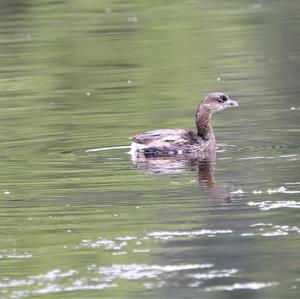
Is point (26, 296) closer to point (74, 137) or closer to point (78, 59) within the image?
point (74, 137)

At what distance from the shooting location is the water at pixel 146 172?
9320mm

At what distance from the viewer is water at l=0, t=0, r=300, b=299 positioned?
932 centimetres

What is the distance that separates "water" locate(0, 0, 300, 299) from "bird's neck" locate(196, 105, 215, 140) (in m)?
0.30

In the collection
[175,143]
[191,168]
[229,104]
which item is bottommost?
[191,168]

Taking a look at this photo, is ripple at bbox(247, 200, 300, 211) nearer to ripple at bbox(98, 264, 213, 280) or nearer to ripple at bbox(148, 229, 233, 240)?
ripple at bbox(148, 229, 233, 240)

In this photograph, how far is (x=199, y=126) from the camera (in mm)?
15250

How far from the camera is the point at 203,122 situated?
50.0ft

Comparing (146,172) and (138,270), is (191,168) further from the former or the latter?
(138,270)

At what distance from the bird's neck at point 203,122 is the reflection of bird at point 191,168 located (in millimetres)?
632

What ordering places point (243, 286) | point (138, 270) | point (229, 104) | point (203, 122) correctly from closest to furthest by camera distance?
1. point (243, 286)
2. point (138, 270)
3. point (203, 122)
4. point (229, 104)

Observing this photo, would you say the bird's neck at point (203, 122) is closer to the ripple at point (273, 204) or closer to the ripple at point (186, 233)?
the ripple at point (273, 204)

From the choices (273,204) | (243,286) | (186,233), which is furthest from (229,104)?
(243,286)

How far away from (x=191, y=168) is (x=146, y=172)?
541 mm

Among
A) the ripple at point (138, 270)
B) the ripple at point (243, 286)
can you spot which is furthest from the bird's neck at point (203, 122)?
the ripple at point (243, 286)
